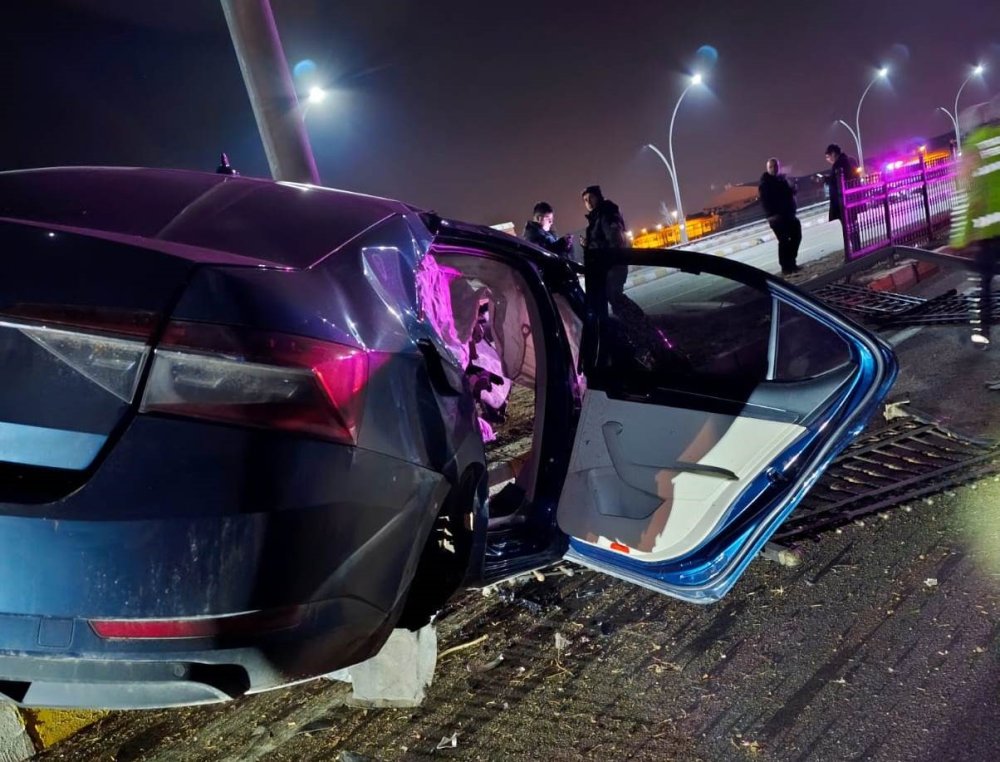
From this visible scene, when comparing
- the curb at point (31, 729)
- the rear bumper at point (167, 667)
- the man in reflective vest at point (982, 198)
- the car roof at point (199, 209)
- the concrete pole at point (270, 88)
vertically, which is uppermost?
the concrete pole at point (270, 88)

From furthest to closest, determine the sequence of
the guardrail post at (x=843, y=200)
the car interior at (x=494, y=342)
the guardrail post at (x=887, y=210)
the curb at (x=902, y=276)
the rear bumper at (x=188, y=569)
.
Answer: the guardrail post at (x=887, y=210) < the guardrail post at (x=843, y=200) < the curb at (x=902, y=276) < the car interior at (x=494, y=342) < the rear bumper at (x=188, y=569)

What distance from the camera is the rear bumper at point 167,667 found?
1.54 metres

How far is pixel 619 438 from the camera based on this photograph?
331 centimetres

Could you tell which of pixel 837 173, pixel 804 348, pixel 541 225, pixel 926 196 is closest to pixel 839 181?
pixel 837 173

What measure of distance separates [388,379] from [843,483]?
307cm

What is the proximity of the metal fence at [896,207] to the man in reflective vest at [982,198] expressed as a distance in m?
5.39

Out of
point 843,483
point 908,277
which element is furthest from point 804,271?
point 843,483

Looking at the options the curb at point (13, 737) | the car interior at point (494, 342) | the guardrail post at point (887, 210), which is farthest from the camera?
the guardrail post at point (887, 210)

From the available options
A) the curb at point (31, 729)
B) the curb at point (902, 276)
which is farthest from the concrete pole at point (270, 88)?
the curb at point (902, 276)

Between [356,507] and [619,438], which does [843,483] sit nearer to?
[619,438]

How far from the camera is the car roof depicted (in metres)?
1.74

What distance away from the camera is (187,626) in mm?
1550

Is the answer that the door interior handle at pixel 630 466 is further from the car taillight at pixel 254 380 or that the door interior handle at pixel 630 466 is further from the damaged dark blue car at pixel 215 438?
the car taillight at pixel 254 380

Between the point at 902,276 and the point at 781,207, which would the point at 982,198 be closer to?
the point at 902,276
